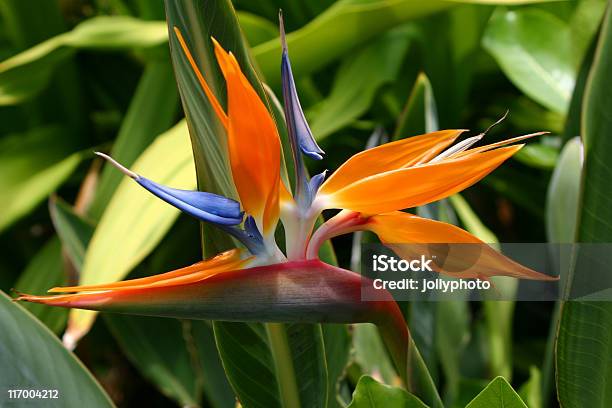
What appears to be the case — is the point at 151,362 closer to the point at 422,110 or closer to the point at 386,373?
the point at 386,373

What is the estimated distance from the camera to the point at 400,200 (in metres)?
0.31

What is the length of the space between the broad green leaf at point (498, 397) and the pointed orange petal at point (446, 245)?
0.20 feet

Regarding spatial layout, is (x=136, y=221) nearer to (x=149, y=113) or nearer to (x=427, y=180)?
Result: (x=149, y=113)

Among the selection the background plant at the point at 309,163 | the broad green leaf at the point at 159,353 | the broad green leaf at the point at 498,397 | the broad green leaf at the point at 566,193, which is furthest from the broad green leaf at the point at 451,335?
the broad green leaf at the point at 498,397

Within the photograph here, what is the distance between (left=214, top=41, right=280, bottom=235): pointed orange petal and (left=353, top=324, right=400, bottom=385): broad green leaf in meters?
0.41

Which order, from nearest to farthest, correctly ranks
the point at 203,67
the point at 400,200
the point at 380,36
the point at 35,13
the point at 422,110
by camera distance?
the point at 400,200 < the point at 203,67 < the point at 422,110 < the point at 380,36 < the point at 35,13

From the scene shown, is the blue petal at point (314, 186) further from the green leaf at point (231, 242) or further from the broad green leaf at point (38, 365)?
the broad green leaf at point (38, 365)

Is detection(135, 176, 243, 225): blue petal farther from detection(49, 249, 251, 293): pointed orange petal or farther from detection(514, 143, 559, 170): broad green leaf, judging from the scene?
detection(514, 143, 559, 170): broad green leaf

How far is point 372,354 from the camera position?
28.6 inches

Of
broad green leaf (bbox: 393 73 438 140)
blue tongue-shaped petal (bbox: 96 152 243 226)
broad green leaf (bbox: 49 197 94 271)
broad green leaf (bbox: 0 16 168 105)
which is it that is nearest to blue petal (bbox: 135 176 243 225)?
blue tongue-shaped petal (bbox: 96 152 243 226)

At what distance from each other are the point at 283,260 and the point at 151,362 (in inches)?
19.2

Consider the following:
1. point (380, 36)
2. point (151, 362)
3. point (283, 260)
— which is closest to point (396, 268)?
point (283, 260)

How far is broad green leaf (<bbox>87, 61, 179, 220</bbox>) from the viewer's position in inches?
37.5

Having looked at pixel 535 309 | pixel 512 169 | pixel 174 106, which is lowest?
pixel 535 309
